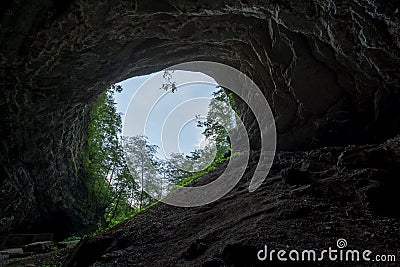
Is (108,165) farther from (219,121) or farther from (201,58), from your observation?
(201,58)

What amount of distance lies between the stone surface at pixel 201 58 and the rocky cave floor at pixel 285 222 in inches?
69.8

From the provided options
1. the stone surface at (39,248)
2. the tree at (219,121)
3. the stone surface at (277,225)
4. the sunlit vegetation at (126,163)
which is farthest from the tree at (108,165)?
the stone surface at (277,225)

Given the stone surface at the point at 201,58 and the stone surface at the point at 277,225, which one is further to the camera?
the stone surface at the point at 201,58

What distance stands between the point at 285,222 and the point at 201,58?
7.43m

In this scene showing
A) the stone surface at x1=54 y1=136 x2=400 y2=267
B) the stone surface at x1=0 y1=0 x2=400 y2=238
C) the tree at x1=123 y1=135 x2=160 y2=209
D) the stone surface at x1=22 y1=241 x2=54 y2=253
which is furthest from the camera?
the tree at x1=123 y1=135 x2=160 y2=209

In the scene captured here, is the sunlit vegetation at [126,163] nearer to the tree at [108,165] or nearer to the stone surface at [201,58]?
the tree at [108,165]

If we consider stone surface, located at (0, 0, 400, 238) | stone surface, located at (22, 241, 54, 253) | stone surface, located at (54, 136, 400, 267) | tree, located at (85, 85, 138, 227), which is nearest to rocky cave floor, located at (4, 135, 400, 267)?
stone surface, located at (54, 136, 400, 267)

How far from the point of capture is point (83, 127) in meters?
14.9

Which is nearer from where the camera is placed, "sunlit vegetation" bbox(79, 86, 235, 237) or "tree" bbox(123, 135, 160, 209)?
"sunlit vegetation" bbox(79, 86, 235, 237)

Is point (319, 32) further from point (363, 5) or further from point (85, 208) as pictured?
point (85, 208)

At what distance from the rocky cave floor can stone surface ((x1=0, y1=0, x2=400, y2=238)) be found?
1773 millimetres

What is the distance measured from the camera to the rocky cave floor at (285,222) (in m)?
3.17

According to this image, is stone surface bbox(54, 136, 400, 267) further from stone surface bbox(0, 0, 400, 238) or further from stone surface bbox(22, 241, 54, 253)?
stone surface bbox(22, 241, 54, 253)

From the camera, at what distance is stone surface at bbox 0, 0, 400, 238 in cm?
534
